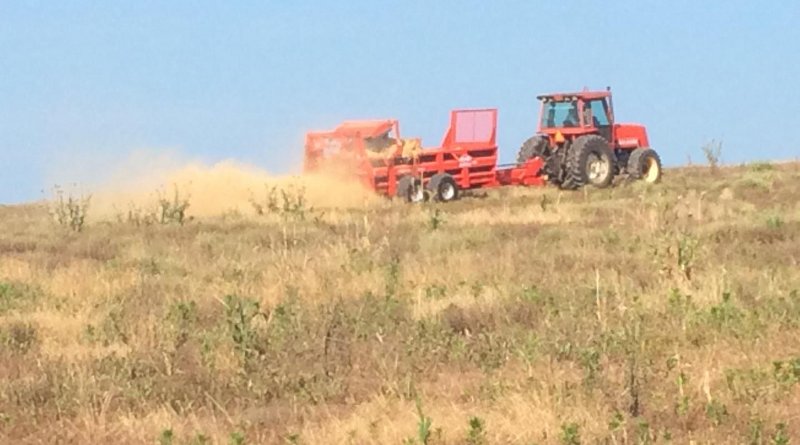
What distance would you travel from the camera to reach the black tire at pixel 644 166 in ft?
86.9

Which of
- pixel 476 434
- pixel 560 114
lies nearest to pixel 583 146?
pixel 560 114

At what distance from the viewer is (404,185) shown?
23031 mm

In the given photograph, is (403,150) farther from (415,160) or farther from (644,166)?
(644,166)

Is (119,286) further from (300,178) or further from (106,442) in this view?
(300,178)

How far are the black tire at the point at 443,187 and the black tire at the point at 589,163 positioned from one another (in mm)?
2576

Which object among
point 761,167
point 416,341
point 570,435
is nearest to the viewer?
point 570,435

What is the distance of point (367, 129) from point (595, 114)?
17.5 ft

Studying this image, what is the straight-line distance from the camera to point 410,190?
910 inches

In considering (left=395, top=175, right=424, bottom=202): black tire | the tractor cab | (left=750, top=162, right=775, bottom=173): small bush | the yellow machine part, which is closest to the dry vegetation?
(left=395, top=175, right=424, bottom=202): black tire

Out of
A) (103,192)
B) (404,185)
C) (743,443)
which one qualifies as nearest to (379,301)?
(743,443)

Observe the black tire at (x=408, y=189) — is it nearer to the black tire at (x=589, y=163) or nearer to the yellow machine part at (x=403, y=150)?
the yellow machine part at (x=403, y=150)

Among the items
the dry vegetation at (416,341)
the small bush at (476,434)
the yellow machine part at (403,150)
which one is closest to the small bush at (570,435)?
the dry vegetation at (416,341)

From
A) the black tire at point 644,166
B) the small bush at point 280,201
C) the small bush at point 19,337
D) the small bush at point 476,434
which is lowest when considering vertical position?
the small bush at point 476,434

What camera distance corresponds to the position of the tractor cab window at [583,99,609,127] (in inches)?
1021
